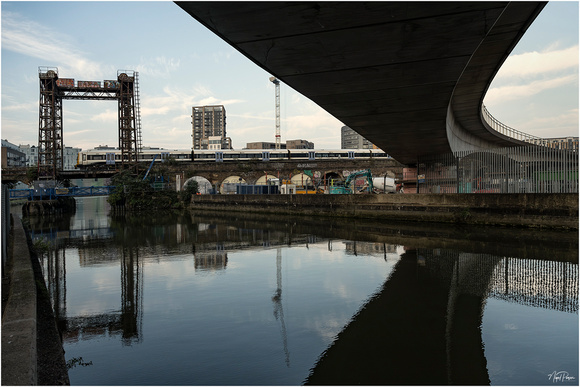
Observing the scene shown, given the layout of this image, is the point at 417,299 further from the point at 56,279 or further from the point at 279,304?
the point at 56,279

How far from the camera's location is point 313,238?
18.5 m

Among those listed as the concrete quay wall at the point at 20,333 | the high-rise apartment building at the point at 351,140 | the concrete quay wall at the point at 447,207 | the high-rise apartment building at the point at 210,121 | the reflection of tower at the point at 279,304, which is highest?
the high-rise apartment building at the point at 210,121

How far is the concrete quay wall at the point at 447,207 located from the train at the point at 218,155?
862 inches

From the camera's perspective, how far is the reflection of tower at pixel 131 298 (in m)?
6.66

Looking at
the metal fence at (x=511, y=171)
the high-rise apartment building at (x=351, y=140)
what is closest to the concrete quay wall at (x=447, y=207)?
the metal fence at (x=511, y=171)

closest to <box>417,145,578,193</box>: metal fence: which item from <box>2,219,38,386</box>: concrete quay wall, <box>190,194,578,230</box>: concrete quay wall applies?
<box>190,194,578,230</box>: concrete quay wall

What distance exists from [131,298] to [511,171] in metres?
18.0

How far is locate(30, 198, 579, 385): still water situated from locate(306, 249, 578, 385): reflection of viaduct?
28mm

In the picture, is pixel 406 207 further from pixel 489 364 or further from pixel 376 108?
pixel 489 364

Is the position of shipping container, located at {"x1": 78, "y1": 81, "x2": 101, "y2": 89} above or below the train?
above

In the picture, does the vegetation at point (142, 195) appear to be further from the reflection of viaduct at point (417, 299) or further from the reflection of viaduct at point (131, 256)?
the reflection of viaduct at point (417, 299)

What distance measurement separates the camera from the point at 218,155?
56.0m

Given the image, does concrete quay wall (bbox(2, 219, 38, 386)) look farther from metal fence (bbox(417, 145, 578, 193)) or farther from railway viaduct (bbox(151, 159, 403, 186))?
railway viaduct (bbox(151, 159, 403, 186))

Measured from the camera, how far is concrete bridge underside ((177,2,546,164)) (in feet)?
16.0
